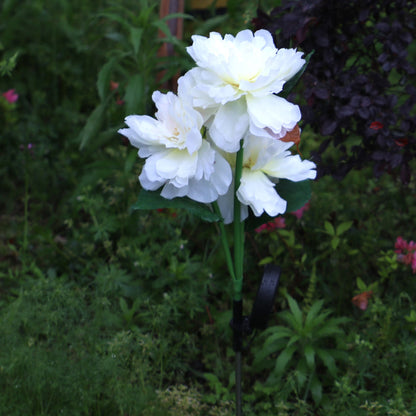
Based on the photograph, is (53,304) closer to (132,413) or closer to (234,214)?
(132,413)

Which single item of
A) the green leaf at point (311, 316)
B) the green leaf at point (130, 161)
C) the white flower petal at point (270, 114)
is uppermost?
the white flower petal at point (270, 114)

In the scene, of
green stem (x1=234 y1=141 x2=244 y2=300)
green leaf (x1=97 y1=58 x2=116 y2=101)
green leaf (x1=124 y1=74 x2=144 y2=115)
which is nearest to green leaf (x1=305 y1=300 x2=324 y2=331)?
green stem (x1=234 y1=141 x2=244 y2=300)

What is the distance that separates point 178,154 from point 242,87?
0.21 m

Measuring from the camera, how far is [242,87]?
1.15 metres

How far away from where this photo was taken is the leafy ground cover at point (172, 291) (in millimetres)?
1862

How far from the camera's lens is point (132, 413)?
5.95 ft

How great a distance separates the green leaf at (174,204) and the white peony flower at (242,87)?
0.59ft

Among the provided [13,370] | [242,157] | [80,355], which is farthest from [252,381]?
[242,157]

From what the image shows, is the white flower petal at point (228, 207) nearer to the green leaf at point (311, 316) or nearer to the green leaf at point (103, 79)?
the green leaf at point (311, 316)

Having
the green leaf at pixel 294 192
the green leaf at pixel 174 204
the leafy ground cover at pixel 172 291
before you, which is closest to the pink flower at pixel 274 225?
the leafy ground cover at pixel 172 291

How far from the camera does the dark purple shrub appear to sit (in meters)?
2.02

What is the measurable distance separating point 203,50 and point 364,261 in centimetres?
161

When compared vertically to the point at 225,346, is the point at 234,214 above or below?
above

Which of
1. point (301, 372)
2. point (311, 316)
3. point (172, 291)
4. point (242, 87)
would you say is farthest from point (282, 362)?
point (242, 87)
